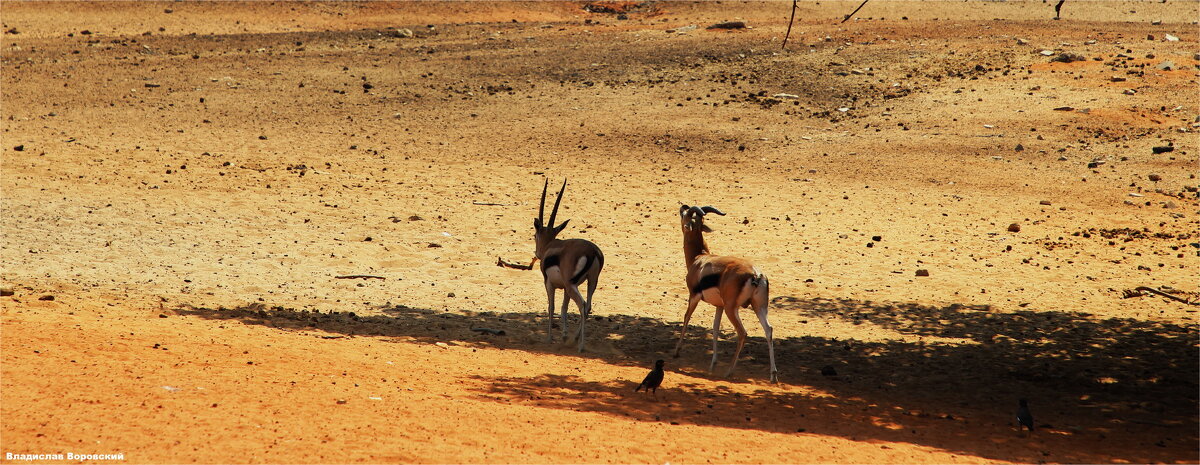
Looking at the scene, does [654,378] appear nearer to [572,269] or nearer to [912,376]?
[572,269]

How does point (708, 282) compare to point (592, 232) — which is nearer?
point (708, 282)

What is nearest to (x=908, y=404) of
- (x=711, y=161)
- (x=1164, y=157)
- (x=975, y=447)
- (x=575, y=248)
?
(x=975, y=447)

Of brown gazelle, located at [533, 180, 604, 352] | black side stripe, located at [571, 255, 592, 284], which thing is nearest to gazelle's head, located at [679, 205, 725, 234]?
brown gazelle, located at [533, 180, 604, 352]

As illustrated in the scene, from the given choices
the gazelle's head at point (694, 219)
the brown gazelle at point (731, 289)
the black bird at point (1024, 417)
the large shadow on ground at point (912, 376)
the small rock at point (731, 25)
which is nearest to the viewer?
the black bird at point (1024, 417)

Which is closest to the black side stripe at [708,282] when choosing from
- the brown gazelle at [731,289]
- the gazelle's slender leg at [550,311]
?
the brown gazelle at [731,289]

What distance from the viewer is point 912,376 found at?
10.1 m

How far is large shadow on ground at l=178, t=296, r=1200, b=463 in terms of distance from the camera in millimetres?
8156

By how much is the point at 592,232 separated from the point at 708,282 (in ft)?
21.3

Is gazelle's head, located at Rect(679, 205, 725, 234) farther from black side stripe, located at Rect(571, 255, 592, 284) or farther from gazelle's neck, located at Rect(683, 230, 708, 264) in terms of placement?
black side stripe, located at Rect(571, 255, 592, 284)

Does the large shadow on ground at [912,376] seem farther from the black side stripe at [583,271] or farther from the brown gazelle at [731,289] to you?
the black side stripe at [583,271]

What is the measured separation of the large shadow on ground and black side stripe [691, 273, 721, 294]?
2.72ft

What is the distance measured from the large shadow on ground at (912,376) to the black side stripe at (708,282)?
32.6 inches

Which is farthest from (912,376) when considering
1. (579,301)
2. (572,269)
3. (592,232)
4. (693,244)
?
(592,232)

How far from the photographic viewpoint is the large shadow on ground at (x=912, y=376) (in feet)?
26.8
